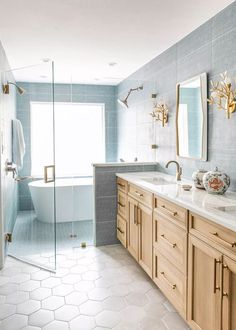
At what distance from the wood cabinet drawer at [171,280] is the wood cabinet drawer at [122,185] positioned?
37.7 inches

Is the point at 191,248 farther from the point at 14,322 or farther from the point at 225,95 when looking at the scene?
the point at 14,322

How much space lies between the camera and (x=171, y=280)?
2.16 m

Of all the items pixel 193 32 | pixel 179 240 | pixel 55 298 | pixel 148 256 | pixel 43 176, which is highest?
pixel 193 32

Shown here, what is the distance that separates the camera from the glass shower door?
10.5ft

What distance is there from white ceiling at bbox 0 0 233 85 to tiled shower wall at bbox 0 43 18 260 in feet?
0.64

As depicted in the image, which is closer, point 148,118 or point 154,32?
point 154,32

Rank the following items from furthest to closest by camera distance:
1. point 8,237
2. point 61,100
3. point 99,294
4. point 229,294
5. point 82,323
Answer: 1. point 61,100
2. point 8,237
3. point 99,294
4. point 82,323
5. point 229,294

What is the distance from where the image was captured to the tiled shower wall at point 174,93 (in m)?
2.33

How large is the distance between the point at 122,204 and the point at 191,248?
166cm

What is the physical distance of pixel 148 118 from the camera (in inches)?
155

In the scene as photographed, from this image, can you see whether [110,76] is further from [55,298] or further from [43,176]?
[55,298]

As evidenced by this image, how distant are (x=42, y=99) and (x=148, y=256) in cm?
197

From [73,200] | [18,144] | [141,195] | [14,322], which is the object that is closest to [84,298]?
[14,322]

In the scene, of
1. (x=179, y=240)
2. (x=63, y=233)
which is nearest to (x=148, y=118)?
(x=63, y=233)
